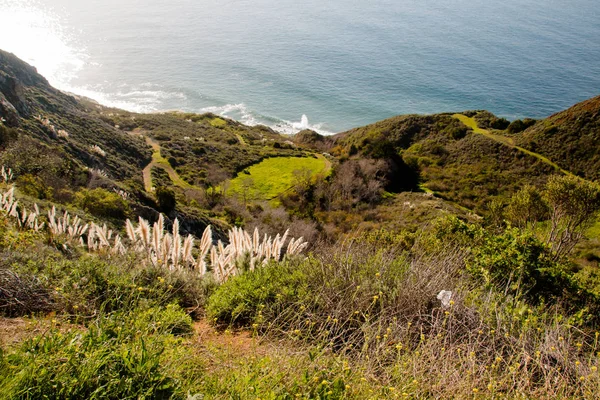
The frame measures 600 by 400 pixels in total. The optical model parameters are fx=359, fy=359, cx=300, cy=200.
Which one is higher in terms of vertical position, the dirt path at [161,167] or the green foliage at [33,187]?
the green foliage at [33,187]

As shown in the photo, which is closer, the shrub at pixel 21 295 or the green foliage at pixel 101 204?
the shrub at pixel 21 295

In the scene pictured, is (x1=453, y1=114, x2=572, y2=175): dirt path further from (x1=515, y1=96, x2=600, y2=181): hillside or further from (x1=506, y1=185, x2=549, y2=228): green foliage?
(x1=506, y1=185, x2=549, y2=228): green foliage

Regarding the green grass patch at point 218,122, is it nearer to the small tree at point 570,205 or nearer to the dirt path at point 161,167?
the dirt path at point 161,167

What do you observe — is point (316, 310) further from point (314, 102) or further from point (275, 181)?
point (314, 102)

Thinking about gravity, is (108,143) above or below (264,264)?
below

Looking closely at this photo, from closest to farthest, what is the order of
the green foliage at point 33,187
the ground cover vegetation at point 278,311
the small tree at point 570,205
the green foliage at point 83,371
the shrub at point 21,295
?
the green foliage at point 83,371
the ground cover vegetation at point 278,311
the shrub at point 21,295
the green foliage at point 33,187
the small tree at point 570,205

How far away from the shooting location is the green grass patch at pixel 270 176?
119 feet

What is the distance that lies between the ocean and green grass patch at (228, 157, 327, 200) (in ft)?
105

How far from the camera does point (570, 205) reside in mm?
15547

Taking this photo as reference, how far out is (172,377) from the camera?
3008 millimetres

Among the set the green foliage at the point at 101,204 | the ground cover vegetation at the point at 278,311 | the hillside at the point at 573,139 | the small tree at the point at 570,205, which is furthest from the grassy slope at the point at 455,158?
the green foliage at the point at 101,204

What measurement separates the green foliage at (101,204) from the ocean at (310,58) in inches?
2429

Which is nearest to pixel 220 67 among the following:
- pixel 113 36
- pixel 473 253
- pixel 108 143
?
pixel 113 36

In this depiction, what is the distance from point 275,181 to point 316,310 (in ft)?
114
